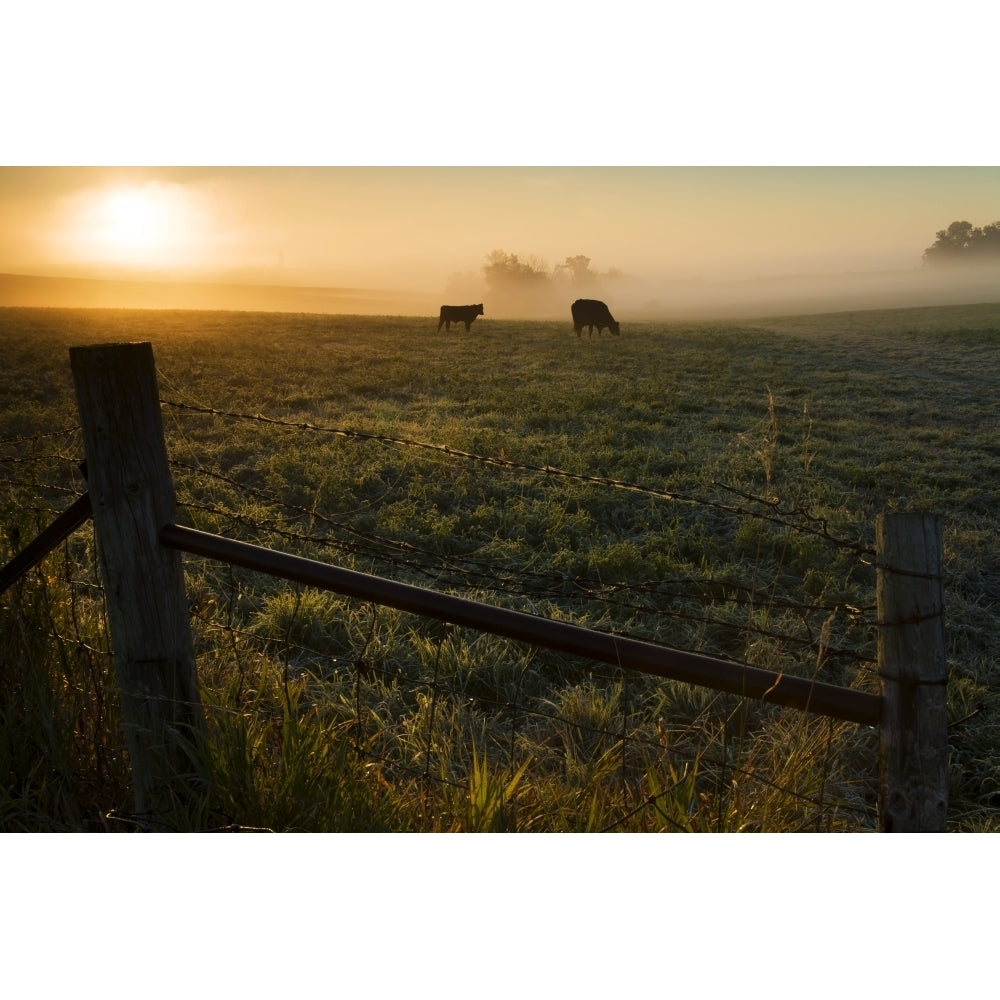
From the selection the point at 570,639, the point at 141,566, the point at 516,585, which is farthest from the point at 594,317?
the point at 570,639

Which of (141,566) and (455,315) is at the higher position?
(455,315)

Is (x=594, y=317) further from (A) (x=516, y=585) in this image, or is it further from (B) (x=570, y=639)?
(B) (x=570, y=639)

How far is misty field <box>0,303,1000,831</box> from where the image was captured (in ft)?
8.02

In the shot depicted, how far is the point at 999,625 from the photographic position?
189 inches

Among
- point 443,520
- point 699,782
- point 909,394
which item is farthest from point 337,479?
point 909,394

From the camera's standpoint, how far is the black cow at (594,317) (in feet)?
75.5

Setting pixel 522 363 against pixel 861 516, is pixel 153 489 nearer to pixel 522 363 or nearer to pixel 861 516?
pixel 861 516

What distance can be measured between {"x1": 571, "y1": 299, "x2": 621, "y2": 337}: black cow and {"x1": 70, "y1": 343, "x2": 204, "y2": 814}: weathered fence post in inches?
846

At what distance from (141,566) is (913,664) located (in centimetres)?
184

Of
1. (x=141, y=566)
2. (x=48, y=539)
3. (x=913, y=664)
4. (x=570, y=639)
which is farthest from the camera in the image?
(x=48, y=539)

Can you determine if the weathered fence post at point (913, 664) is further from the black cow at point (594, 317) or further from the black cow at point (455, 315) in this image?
the black cow at point (455, 315)

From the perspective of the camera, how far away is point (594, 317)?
75.9 feet

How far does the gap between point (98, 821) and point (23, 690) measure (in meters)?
0.52

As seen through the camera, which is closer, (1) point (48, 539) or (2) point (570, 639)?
(2) point (570, 639)
